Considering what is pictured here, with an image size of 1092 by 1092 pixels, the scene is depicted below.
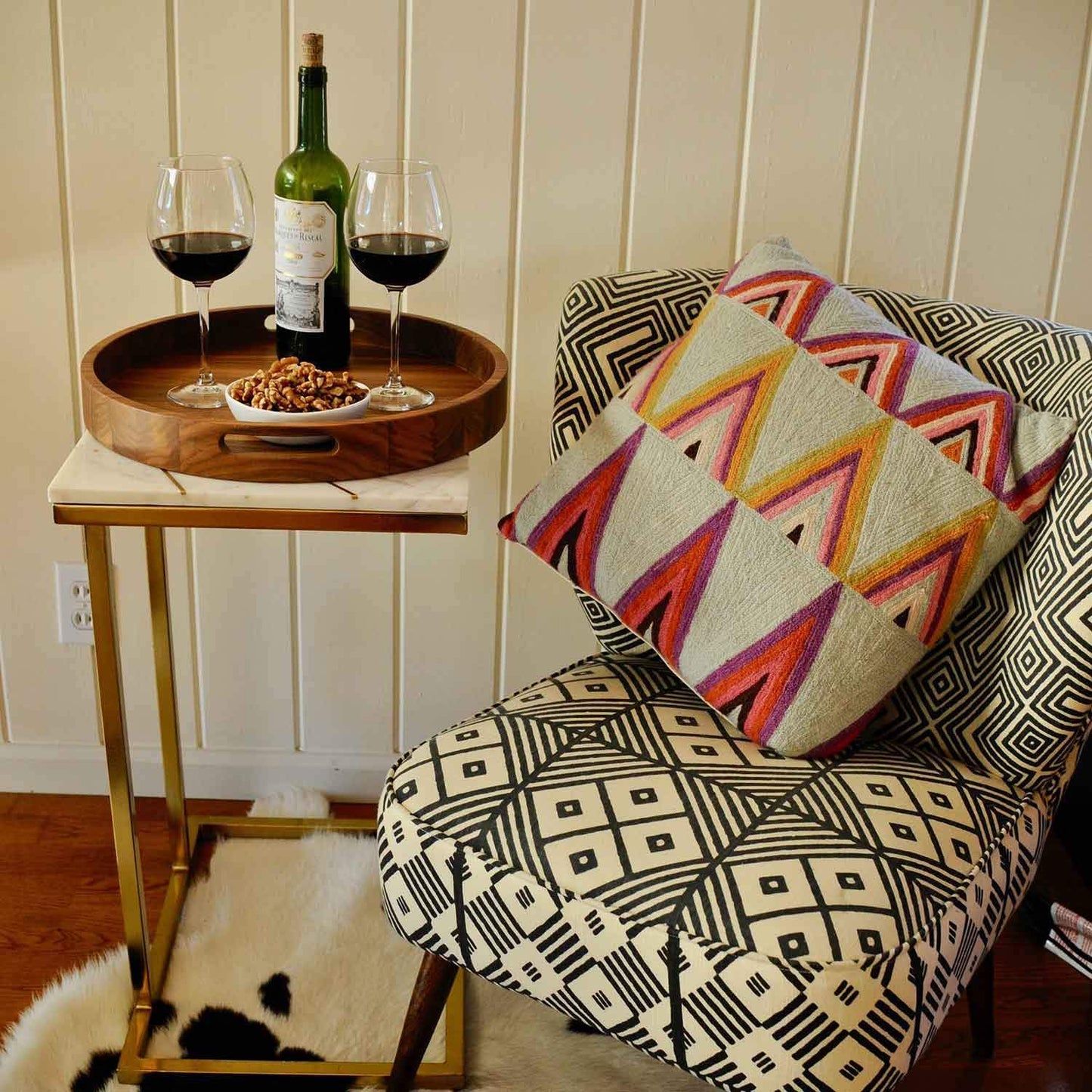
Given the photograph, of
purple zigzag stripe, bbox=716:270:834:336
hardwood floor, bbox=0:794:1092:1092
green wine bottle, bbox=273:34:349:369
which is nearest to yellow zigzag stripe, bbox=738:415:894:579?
purple zigzag stripe, bbox=716:270:834:336

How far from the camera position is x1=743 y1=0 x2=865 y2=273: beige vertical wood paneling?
151cm

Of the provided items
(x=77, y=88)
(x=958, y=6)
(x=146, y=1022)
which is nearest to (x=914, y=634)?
(x=958, y=6)

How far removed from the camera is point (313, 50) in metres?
1.27

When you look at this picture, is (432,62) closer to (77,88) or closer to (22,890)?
(77,88)

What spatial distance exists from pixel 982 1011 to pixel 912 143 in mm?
1022

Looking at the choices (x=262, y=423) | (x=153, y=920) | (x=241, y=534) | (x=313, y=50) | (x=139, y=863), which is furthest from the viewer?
(x=241, y=534)

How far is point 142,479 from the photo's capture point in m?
1.15

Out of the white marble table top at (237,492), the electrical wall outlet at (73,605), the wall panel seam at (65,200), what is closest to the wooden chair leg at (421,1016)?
the white marble table top at (237,492)

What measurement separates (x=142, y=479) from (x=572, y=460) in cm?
42

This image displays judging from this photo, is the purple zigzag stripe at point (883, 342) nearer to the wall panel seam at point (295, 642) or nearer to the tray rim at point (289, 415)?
the tray rim at point (289, 415)

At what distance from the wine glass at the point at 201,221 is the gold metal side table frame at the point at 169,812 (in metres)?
0.18

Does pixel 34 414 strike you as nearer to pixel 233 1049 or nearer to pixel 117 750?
pixel 117 750

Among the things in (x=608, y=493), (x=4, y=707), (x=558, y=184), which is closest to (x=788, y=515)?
(x=608, y=493)

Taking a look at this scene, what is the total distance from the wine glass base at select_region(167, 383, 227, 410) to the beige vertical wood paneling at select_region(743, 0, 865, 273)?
70cm
